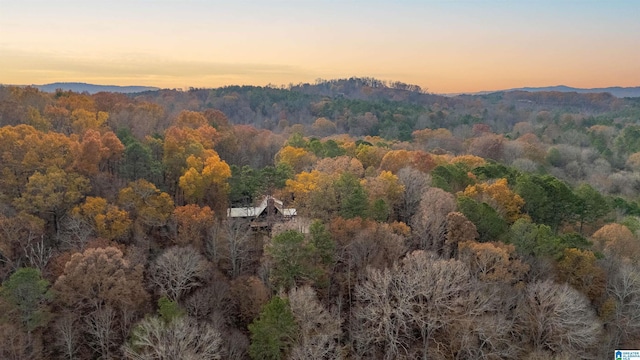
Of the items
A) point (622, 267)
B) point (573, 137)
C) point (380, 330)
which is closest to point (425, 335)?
point (380, 330)

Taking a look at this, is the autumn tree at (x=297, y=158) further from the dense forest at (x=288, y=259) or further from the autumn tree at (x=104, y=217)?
the autumn tree at (x=104, y=217)

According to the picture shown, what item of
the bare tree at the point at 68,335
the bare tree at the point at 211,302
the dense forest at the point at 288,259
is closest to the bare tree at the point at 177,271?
the dense forest at the point at 288,259

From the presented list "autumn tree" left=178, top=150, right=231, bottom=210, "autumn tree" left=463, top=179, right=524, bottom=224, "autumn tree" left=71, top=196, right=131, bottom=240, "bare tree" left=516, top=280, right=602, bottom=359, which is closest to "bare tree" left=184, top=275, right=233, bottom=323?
"autumn tree" left=71, top=196, right=131, bottom=240

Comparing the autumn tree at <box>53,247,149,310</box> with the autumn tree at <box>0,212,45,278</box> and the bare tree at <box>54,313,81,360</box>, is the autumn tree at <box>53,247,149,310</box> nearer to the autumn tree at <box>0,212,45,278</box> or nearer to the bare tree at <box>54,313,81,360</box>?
the bare tree at <box>54,313,81,360</box>

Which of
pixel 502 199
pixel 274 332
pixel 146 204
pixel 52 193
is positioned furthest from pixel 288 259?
pixel 502 199

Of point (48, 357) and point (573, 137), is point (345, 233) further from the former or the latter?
point (573, 137)

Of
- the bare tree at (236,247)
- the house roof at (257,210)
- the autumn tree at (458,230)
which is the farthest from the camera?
the house roof at (257,210)

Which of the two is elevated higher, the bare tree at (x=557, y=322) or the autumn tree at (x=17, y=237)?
the autumn tree at (x=17, y=237)
